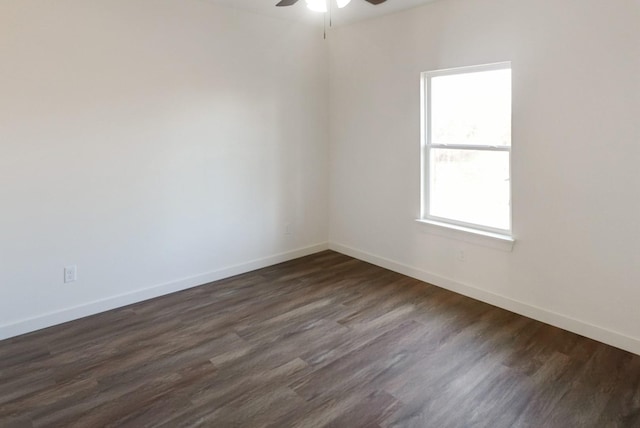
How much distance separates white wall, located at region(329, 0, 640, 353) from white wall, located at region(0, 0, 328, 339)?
3.95 ft

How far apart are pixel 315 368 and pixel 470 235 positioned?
1.90 meters

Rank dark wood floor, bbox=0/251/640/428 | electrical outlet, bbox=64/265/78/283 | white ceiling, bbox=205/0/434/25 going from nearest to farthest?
dark wood floor, bbox=0/251/640/428
electrical outlet, bbox=64/265/78/283
white ceiling, bbox=205/0/434/25

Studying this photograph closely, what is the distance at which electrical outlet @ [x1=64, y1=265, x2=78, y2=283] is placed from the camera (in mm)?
3316

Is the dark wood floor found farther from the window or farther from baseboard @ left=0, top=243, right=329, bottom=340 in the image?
the window

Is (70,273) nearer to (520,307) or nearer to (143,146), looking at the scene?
(143,146)

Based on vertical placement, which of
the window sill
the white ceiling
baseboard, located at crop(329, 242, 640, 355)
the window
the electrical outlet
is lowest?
baseboard, located at crop(329, 242, 640, 355)

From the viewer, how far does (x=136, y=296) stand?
146 inches

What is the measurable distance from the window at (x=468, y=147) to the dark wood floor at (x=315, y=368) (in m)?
0.85

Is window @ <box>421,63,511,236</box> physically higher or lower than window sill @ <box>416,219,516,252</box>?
higher

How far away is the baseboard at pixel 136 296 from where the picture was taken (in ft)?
10.4

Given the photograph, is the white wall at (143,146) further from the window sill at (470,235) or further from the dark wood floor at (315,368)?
the window sill at (470,235)

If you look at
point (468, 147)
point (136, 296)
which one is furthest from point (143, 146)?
point (468, 147)

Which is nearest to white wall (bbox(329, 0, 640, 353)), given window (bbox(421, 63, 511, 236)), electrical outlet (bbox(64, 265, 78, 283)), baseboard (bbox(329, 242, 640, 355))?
baseboard (bbox(329, 242, 640, 355))

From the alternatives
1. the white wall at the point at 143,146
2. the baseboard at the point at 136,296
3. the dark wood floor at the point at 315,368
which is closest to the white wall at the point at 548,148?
the dark wood floor at the point at 315,368
